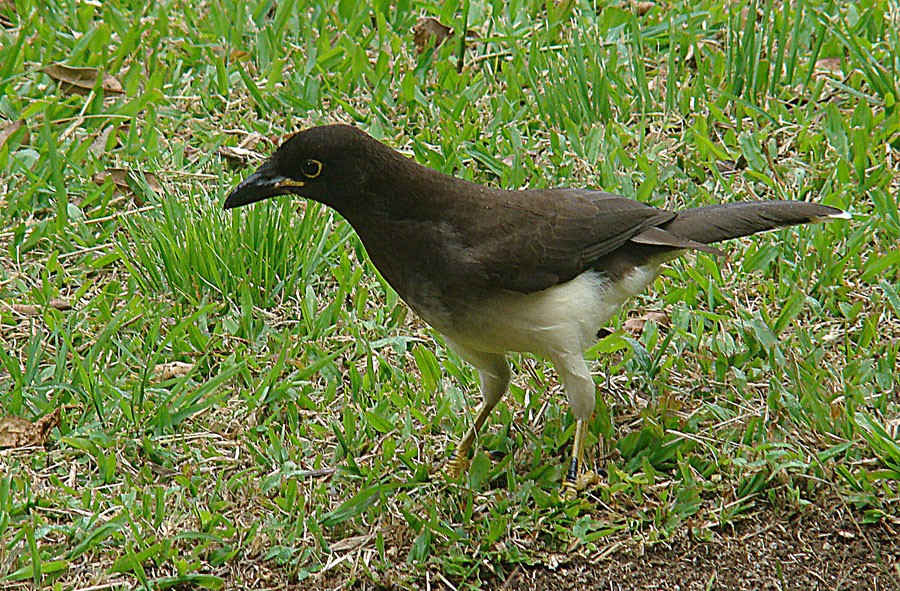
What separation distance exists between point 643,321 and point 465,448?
48.2 inches

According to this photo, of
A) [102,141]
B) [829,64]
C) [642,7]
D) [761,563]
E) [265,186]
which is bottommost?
[761,563]

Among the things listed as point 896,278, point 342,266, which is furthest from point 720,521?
point 342,266

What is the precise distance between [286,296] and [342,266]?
1.03 feet

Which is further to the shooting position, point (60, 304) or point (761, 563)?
point (60, 304)

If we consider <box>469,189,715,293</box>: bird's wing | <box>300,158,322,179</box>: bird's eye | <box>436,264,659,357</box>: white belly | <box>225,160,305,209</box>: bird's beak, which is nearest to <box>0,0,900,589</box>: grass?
<box>436,264,659,357</box>: white belly

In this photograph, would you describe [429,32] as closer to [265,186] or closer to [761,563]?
[265,186]

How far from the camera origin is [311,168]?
444cm

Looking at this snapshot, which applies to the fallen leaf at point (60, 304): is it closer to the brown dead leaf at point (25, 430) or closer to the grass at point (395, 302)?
the grass at point (395, 302)

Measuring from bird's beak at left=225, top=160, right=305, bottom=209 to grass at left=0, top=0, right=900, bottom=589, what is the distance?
3.39 feet

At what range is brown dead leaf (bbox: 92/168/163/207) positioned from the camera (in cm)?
A: 644

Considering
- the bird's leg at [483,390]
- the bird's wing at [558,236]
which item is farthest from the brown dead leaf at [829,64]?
the bird's leg at [483,390]

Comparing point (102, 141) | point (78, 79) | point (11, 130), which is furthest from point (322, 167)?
point (78, 79)

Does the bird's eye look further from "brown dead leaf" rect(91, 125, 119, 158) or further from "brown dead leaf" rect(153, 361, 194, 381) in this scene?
"brown dead leaf" rect(91, 125, 119, 158)

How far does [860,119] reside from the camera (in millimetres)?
6695
